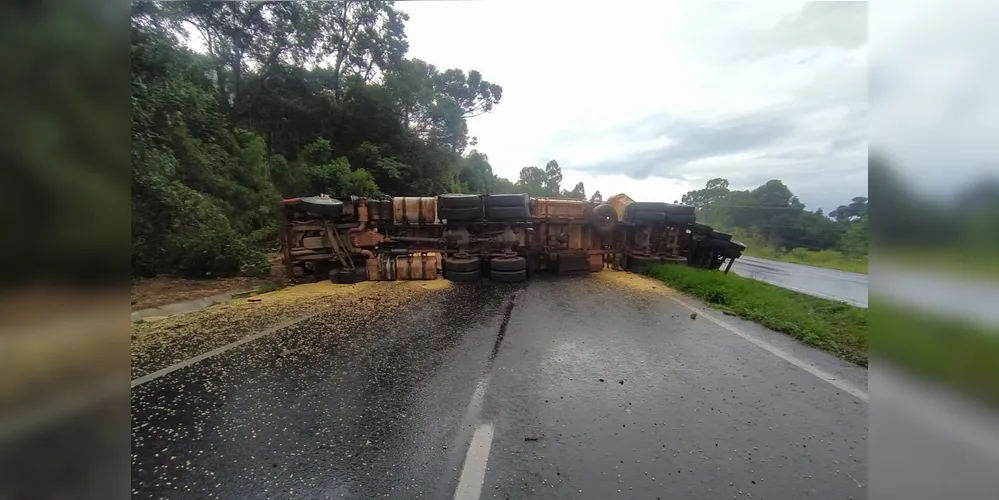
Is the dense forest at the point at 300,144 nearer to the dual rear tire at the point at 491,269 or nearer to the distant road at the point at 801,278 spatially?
the distant road at the point at 801,278

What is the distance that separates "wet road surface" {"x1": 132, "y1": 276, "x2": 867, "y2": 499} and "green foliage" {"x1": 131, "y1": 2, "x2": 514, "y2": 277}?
3.85 feet

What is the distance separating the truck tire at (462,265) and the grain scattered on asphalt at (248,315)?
1.23 ft

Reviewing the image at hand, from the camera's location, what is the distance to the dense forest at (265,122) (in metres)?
4.87

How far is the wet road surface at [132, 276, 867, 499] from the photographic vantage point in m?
1.81

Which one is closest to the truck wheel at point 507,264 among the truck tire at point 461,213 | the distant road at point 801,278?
the truck tire at point 461,213

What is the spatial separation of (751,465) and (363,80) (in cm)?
2401

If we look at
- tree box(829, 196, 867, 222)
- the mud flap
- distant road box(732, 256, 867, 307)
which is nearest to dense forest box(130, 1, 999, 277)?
tree box(829, 196, 867, 222)

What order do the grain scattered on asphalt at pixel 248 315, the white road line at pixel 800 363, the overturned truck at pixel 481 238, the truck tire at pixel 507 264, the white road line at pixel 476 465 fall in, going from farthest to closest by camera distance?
the truck tire at pixel 507 264 < the overturned truck at pixel 481 238 < the grain scattered on asphalt at pixel 248 315 < the white road line at pixel 800 363 < the white road line at pixel 476 465

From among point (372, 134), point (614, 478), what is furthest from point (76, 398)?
point (372, 134)

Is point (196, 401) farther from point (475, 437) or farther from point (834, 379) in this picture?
point (834, 379)

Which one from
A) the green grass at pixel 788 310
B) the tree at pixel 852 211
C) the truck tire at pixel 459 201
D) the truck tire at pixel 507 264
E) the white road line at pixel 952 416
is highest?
the truck tire at pixel 459 201

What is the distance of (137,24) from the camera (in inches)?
87.3

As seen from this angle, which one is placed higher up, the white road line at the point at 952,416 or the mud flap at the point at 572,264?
the white road line at the point at 952,416

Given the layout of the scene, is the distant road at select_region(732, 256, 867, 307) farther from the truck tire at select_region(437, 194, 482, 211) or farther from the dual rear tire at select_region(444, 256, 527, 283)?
the truck tire at select_region(437, 194, 482, 211)
